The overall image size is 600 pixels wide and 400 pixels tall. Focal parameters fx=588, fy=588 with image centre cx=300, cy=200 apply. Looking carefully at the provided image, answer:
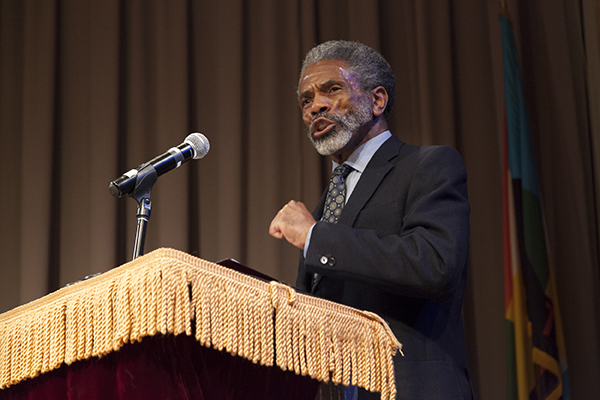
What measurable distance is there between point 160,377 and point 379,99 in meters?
1.18

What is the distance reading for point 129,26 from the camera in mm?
2982

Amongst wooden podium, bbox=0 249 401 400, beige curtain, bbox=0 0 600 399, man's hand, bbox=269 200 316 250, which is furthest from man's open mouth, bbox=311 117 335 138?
beige curtain, bbox=0 0 600 399

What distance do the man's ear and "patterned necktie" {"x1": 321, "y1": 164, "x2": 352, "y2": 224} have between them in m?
0.21

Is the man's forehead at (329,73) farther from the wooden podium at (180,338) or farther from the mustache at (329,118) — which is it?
the wooden podium at (180,338)

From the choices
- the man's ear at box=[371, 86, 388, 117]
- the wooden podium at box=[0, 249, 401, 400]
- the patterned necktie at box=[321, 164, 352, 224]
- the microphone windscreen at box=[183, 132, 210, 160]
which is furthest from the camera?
the man's ear at box=[371, 86, 388, 117]

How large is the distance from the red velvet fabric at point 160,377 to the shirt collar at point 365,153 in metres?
0.75

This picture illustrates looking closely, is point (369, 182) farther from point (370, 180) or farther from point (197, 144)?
point (197, 144)

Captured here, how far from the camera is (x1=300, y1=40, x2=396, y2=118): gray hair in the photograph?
1775mm

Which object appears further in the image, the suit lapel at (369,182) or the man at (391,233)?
the suit lapel at (369,182)

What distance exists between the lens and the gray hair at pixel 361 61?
1775 mm

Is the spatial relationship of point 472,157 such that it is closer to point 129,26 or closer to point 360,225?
point 360,225

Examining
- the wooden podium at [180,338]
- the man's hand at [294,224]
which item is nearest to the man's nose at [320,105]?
the man's hand at [294,224]

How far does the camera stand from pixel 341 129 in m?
1.65

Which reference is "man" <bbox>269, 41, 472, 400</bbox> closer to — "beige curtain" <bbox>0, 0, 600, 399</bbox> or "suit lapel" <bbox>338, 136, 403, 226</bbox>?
"suit lapel" <bbox>338, 136, 403, 226</bbox>
